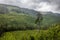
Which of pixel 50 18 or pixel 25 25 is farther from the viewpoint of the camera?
pixel 50 18

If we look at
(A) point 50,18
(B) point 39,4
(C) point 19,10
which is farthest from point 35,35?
(B) point 39,4

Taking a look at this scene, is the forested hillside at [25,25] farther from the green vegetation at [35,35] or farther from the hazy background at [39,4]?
the hazy background at [39,4]

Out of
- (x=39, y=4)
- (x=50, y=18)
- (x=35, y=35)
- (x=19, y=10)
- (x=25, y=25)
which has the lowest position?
(x=35, y=35)

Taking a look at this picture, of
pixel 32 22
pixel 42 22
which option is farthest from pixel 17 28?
pixel 42 22

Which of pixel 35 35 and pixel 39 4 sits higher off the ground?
pixel 39 4

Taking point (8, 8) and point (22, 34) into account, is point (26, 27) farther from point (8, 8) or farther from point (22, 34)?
point (8, 8)

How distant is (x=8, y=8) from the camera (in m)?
4.91

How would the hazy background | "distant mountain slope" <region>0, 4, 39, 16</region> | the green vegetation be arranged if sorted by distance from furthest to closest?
the hazy background
"distant mountain slope" <region>0, 4, 39, 16</region>
the green vegetation

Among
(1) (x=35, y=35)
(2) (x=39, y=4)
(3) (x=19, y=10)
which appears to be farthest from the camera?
(2) (x=39, y=4)

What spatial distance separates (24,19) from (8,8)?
1.96 ft

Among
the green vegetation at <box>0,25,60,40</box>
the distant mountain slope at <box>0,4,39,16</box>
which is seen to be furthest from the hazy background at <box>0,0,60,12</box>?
the green vegetation at <box>0,25,60,40</box>

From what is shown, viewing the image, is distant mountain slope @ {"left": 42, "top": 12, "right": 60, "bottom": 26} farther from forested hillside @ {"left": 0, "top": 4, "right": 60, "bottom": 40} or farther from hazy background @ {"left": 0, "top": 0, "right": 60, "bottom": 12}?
hazy background @ {"left": 0, "top": 0, "right": 60, "bottom": 12}

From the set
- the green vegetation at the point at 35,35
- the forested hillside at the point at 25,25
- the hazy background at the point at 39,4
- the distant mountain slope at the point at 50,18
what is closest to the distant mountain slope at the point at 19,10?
the forested hillside at the point at 25,25

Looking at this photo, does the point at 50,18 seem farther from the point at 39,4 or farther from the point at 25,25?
the point at 25,25
